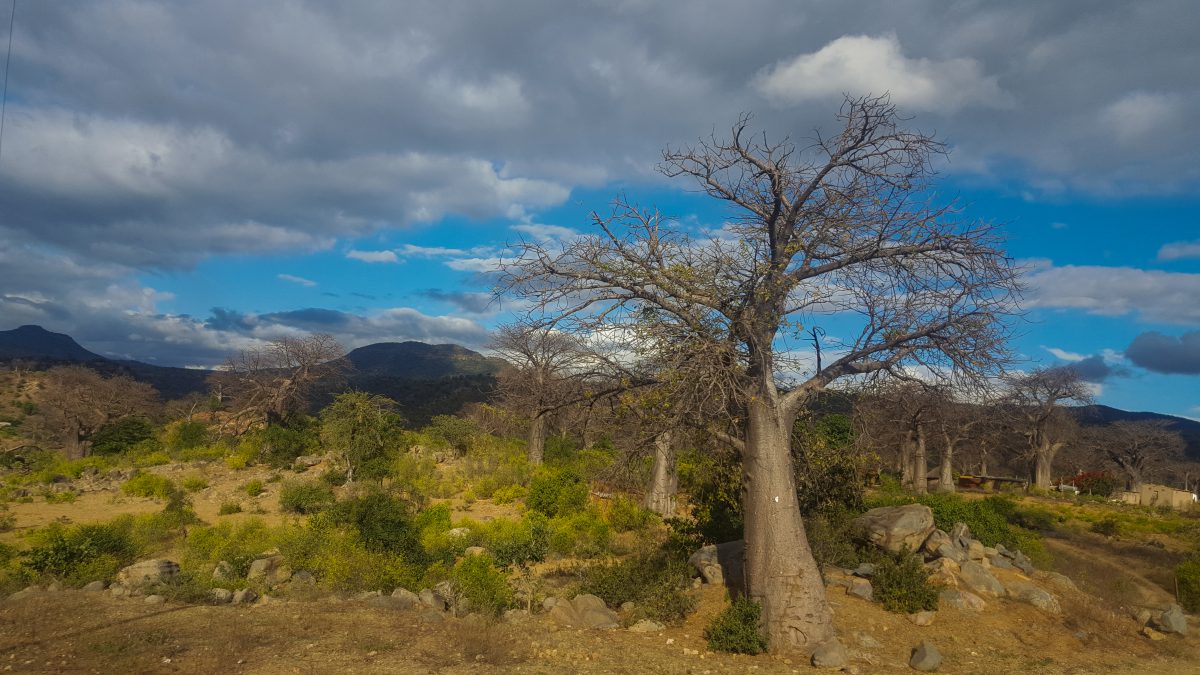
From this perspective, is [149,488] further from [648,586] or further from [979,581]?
[979,581]

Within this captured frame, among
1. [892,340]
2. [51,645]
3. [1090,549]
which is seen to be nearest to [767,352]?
[892,340]

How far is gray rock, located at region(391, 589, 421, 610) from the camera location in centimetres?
939

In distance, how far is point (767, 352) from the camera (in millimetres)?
8117

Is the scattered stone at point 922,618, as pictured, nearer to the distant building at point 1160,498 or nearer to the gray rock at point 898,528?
the gray rock at point 898,528

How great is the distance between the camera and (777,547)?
8172 millimetres

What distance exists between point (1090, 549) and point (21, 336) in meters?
121

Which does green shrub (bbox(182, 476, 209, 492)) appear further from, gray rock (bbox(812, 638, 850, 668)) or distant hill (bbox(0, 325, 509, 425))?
gray rock (bbox(812, 638, 850, 668))

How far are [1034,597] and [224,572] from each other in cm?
1256

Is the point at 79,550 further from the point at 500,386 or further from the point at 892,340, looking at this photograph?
the point at 500,386

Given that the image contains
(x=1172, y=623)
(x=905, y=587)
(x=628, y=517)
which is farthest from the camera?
(x=628, y=517)

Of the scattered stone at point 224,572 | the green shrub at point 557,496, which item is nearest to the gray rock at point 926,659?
the scattered stone at point 224,572

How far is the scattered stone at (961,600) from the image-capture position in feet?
30.8

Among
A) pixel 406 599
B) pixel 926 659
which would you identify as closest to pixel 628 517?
pixel 406 599

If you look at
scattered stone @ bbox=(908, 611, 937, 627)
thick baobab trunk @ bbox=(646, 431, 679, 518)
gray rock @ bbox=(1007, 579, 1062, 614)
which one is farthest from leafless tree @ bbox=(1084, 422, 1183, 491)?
scattered stone @ bbox=(908, 611, 937, 627)
